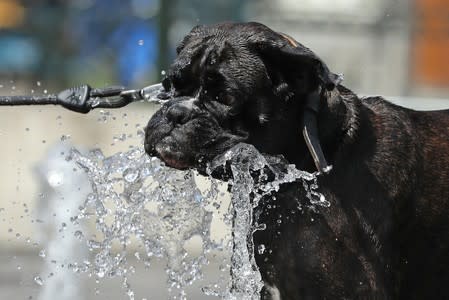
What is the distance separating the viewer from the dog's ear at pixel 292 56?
3.83 meters

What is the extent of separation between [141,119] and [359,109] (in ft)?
15.6

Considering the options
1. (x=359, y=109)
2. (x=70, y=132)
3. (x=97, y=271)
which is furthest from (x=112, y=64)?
(x=359, y=109)

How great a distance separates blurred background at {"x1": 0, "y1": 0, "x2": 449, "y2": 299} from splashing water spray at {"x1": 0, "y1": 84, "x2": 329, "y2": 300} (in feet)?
13.7

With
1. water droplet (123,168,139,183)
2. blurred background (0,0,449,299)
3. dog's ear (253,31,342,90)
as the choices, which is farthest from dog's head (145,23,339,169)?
blurred background (0,0,449,299)

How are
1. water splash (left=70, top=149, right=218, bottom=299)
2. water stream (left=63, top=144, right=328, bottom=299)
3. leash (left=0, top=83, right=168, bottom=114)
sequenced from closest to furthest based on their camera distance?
water stream (left=63, top=144, right=328, bottom=299) < water splash (left=70, top=149, right=218, bottom=299) < leash (left=0, top=83, right=168, bottom=114)

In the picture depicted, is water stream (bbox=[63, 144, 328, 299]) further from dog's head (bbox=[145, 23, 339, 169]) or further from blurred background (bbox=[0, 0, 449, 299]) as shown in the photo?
blurred background (bbox=[0, 0, 449, 299])

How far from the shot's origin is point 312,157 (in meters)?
3.92

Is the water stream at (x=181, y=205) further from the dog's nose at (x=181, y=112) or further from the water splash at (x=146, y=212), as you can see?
the dog's nose at (x=181, y=112)

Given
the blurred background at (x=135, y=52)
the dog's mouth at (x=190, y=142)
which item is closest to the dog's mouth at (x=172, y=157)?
the dog's mouth at (x=190, y=142)

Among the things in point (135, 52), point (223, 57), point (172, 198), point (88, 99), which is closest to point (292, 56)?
point (223, 57)

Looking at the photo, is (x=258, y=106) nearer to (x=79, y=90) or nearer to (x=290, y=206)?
(x=290, y=206)

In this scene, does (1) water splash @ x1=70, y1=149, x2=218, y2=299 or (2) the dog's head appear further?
(1) water splash @ x1=70, y1=149, x2=218, y2=299

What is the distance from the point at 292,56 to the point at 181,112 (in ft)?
1.39

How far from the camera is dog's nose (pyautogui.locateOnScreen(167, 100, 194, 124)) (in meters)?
3.79
